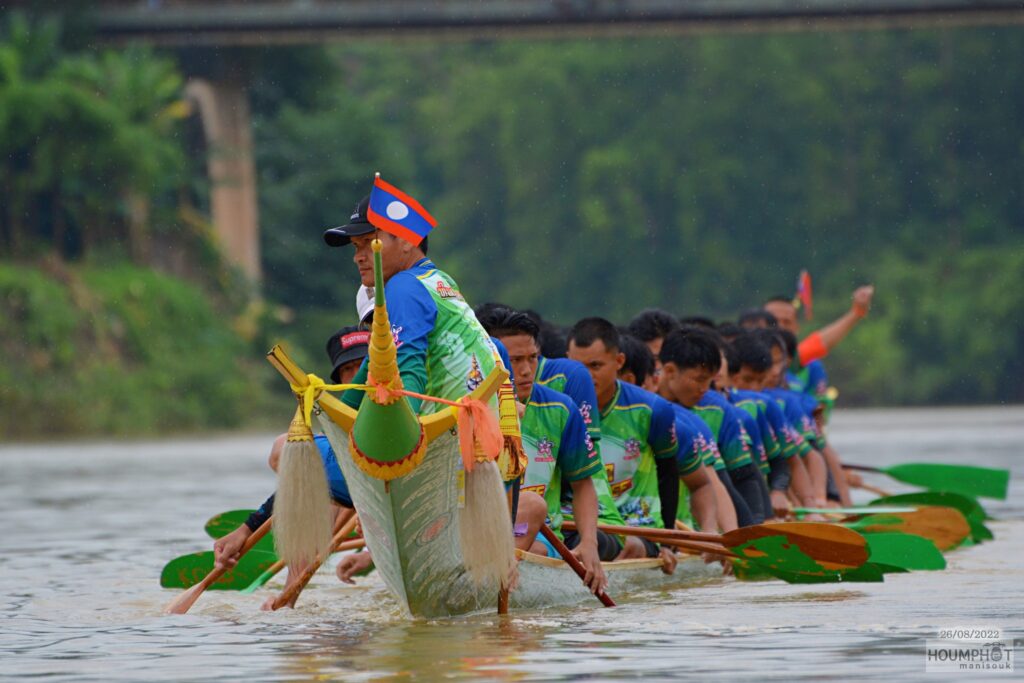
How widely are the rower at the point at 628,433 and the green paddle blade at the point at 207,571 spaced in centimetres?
154

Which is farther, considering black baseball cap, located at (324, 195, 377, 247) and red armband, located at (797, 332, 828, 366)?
red armband, located at (797, 332, 828, 366)

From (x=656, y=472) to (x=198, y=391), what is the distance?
878 inches

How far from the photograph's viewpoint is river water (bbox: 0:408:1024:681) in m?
6.30

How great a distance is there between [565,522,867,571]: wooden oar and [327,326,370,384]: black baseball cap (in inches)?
51.1

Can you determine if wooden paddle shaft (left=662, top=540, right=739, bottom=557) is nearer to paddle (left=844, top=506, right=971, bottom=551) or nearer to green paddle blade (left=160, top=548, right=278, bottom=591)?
green paddle blade (left=160, top=548, right=278, bottom=591)

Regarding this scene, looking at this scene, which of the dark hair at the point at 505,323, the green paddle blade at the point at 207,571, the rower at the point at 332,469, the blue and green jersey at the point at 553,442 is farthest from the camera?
the green paddle blade at the point at 207,571

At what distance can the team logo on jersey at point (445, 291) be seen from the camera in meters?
7.07

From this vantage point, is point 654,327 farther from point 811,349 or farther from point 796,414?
point 811,349

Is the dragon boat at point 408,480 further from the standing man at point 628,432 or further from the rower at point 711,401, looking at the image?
the rower at point 711,401

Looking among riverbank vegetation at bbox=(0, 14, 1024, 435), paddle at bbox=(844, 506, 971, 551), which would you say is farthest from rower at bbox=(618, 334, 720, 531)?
riverbank vegetation at bbox=(0, 14, 1024, 435)

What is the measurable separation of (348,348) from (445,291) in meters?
1.27

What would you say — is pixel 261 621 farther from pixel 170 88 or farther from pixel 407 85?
pixel 407 85

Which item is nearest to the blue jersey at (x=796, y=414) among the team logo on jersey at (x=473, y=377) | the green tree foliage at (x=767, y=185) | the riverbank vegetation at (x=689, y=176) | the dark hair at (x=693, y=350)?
the dark hair at (x=693, y=350)

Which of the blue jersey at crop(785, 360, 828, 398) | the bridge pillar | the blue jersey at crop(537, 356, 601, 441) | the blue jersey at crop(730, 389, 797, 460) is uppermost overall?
the bridge pillar
